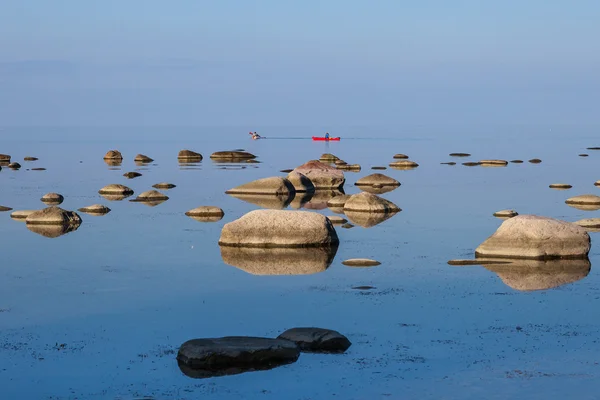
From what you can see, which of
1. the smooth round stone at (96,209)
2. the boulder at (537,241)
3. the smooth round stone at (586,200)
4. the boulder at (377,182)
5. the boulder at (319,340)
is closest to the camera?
the boulder at (319,340)

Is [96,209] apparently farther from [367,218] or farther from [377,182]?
[377,182]

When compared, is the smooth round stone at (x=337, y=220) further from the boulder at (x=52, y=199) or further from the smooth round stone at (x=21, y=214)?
the boulder at (x=52, y=199)

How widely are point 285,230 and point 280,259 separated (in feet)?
7.71

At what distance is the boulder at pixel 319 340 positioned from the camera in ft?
74.7

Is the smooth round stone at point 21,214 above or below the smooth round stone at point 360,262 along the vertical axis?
below

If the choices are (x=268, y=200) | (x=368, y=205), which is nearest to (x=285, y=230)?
(x=368, y=205)

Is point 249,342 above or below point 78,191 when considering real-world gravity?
above

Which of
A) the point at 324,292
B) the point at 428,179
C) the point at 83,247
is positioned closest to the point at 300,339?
the point at 324,292

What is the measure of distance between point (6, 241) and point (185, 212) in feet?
39.3

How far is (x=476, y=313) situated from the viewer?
2681 cm

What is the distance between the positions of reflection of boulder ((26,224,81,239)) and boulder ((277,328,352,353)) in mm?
21883

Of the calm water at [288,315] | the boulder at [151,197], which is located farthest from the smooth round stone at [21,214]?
the boulder at [151,197]

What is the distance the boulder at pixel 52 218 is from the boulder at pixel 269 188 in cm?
1527

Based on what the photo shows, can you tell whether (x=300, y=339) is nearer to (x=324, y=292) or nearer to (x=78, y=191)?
(x=324, y=292)
